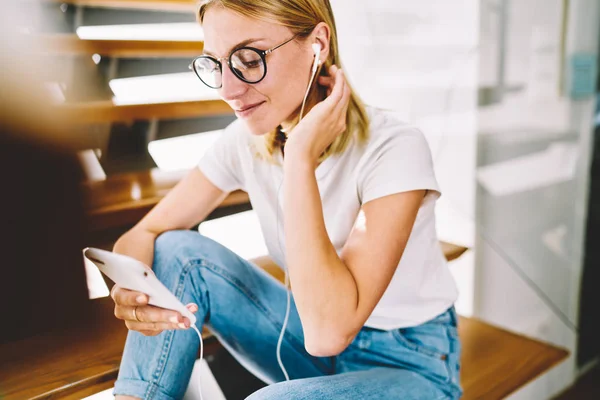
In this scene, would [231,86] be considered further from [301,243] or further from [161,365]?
[161,365]

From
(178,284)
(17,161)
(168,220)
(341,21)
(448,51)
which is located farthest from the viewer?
(448,51)

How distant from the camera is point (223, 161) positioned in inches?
41.8

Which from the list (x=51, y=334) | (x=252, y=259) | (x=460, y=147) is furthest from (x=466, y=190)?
(x=51, y=334)

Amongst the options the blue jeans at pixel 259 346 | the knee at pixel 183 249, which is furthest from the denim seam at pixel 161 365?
the knee at pixel 183 249

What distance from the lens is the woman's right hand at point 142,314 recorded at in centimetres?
77

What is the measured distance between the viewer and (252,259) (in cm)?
→ 108

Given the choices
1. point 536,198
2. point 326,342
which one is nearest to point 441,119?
point 536,198

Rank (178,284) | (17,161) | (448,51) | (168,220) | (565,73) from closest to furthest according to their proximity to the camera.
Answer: (17,161) → (178,284) → (168,220) → (448,51) → (565,73)

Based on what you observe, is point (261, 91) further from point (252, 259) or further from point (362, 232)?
point (252, 259)

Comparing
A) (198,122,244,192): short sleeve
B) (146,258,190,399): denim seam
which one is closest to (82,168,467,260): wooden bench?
(198,122,244,192): short sleeve

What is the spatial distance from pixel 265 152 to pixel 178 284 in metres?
0.29

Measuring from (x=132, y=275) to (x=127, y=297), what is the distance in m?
0.07

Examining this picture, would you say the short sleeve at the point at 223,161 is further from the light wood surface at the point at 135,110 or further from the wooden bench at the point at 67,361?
the wooden bench at the point at 67,361

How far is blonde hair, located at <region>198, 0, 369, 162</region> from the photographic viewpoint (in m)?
0.78
